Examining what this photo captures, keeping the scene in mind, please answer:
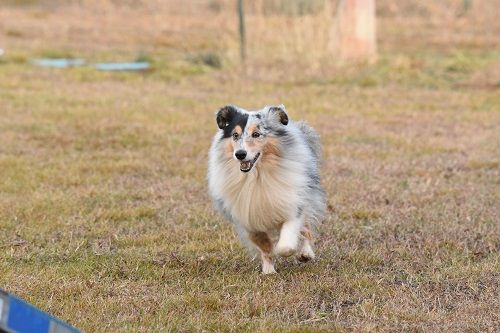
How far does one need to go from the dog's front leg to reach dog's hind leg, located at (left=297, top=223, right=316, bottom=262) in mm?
190

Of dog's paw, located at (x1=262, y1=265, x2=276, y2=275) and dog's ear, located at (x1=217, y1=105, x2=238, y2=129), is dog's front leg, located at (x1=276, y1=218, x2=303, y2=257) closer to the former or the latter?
dog's paw, located at (x1=262, y1=265, x2=276, y2=275)

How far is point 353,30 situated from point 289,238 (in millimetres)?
11589

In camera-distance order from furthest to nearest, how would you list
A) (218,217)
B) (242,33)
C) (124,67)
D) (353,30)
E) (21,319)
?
(124,67) < (353,30) < (242,33) < (218,217) < (21,319)

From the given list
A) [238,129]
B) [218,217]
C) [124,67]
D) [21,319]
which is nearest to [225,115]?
[238,129]

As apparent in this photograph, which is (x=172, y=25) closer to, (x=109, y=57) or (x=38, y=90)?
(x=109, y=57)

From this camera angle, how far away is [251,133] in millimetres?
5344

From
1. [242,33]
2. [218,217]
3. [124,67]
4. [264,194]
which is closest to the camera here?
[264,194]

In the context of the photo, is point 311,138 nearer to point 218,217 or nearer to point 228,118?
point 228,118

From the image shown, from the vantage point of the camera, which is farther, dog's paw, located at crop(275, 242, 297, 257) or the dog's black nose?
dog's paw, located at crop(275, 242, 297, 257)

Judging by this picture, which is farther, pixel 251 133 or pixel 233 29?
pixel 233 29

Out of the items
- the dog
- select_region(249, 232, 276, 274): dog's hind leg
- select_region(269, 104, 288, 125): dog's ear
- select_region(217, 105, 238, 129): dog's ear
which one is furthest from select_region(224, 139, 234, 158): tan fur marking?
select_region(249, 232, 276, 274): dog's hind leg

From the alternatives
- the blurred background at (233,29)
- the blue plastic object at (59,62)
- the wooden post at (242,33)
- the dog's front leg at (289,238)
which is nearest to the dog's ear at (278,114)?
the dog's front leg at (289,238)

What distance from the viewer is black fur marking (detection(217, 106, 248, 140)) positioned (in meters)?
5.45

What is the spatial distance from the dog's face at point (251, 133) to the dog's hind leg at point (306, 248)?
54 cm
